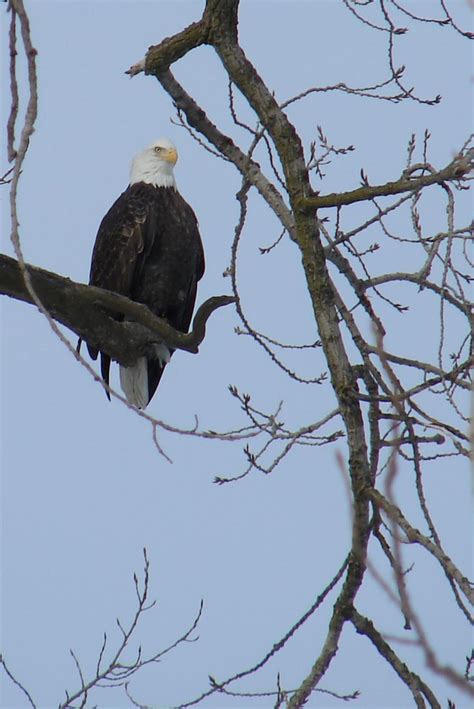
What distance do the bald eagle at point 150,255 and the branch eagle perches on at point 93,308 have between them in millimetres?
1006

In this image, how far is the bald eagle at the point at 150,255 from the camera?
5.33 m

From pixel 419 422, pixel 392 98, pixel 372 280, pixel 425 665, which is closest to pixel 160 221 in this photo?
pixel 392 98

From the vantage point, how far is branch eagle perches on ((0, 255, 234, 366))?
345 cm

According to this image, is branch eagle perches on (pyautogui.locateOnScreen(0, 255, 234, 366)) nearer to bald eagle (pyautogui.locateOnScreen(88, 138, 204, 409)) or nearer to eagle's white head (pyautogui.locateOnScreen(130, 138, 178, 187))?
bald eagle (pyautogui.locateOnScreen(88, 138, 204, 409))

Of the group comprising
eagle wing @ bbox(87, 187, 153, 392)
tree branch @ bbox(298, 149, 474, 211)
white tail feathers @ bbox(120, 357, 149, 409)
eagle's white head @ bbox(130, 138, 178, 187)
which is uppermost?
eagle's white head @ bbox(130, 138, 178, 187)

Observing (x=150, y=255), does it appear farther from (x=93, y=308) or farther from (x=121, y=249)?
(x=93, y=308)

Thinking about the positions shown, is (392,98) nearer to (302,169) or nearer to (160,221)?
(302,169)

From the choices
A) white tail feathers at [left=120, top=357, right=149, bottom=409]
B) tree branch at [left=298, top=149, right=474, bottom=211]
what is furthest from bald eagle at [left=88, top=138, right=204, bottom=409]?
tree branch at [left=298, top=149, right=474, bottom=211]

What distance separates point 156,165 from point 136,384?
3.80 ft

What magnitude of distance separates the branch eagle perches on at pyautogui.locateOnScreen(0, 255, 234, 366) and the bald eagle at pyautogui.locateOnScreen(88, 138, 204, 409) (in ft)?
3.30

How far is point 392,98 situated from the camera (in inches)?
134

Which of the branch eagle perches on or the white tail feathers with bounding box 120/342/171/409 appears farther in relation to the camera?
the white tail feathers with bounding box 120/342/171/409

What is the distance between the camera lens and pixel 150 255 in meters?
5.45

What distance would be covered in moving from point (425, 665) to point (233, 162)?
2.49m
